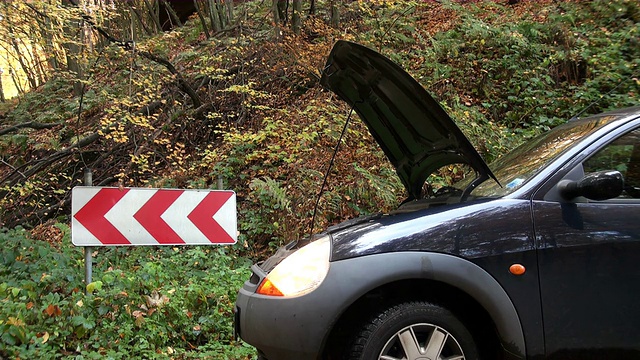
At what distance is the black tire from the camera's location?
8.44 feet

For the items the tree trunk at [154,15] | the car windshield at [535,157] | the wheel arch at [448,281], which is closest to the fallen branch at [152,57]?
the car windshield at [535,157]

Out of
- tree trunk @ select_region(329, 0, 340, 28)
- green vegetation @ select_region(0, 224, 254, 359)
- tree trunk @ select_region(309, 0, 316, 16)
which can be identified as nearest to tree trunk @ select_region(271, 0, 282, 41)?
tree trunk @ select_region(309, 0, 316, 16)

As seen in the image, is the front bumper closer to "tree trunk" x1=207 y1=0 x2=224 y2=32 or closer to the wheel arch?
the wheel arch

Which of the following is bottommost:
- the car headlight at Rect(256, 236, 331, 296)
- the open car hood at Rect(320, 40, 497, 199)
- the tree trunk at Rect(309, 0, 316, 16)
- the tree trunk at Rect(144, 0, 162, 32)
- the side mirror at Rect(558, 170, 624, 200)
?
the car headlight at Rect(256, 236, 331, 296)

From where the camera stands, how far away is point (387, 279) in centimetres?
262

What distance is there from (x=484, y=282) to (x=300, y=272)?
1012 millimetres

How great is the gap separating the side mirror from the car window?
0.27 meters

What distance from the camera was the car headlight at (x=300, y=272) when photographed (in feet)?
8.87

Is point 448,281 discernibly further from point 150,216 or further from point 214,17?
point 214,17

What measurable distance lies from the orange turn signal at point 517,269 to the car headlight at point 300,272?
1.00m

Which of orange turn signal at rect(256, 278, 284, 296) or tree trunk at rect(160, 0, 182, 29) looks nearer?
orange turn signal at rect(256, 278, 284, 296)

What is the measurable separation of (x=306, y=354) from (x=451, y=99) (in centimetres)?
793

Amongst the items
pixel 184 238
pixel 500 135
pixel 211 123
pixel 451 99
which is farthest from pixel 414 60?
pixel 184 238

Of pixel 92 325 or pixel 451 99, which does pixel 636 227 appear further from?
pixel 451 99
